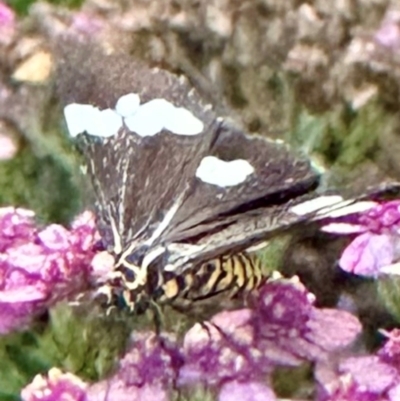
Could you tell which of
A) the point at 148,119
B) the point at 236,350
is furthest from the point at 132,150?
the point at 236,350

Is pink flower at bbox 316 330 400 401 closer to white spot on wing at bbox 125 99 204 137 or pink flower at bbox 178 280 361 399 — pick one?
pink flower at bbox 178 280 361 399

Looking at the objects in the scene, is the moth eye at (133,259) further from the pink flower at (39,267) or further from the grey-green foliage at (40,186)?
the grey-green foliage at (40,186)

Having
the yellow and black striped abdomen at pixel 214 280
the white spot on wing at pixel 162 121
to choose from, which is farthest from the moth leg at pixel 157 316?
the white spot on wing at pixel 162 121

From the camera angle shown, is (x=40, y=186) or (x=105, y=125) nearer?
(x=105, y=125)

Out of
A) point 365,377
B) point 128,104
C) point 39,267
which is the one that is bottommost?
point 365,377

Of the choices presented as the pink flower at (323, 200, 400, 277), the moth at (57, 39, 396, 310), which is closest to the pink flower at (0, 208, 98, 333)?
the moth at (57, 39, 396, 310)

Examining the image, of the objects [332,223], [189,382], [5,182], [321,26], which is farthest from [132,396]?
[321,26]

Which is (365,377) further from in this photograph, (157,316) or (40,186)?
A: (40,186)
